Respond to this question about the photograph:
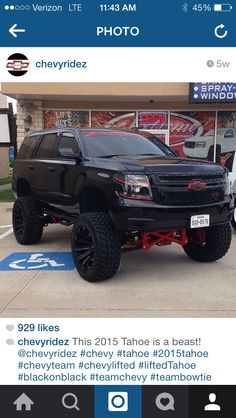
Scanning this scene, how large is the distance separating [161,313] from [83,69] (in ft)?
10.2

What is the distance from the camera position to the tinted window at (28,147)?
709 centimetres

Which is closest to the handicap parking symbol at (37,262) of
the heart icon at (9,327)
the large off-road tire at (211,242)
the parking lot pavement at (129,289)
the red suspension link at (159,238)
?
the parking lot pavement at (129,289)

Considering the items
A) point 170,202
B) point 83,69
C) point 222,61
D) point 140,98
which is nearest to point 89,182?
point 170,202

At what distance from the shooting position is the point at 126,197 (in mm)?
4570

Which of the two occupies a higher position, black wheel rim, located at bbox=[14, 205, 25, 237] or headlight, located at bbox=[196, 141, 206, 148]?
headlight, located at bbox=[196, 141, 206, 148]

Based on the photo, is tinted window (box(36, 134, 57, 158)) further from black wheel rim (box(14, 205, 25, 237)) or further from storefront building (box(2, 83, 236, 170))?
storefront building (box(2, 83, 236, 170))

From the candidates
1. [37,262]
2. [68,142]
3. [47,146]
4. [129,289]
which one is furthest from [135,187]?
[47,146]

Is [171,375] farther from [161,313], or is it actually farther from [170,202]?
[170,202]

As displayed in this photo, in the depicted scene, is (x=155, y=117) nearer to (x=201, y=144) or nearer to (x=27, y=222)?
(x=201, y=144)

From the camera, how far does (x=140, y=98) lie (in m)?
13.0

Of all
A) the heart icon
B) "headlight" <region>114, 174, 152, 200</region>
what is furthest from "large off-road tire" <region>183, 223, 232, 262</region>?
the heart icon

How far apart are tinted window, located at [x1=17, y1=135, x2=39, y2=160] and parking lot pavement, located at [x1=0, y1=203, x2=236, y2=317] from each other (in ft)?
5.92

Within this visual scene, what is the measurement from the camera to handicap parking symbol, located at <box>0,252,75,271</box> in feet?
18.5

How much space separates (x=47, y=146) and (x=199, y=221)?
301 centimetres
